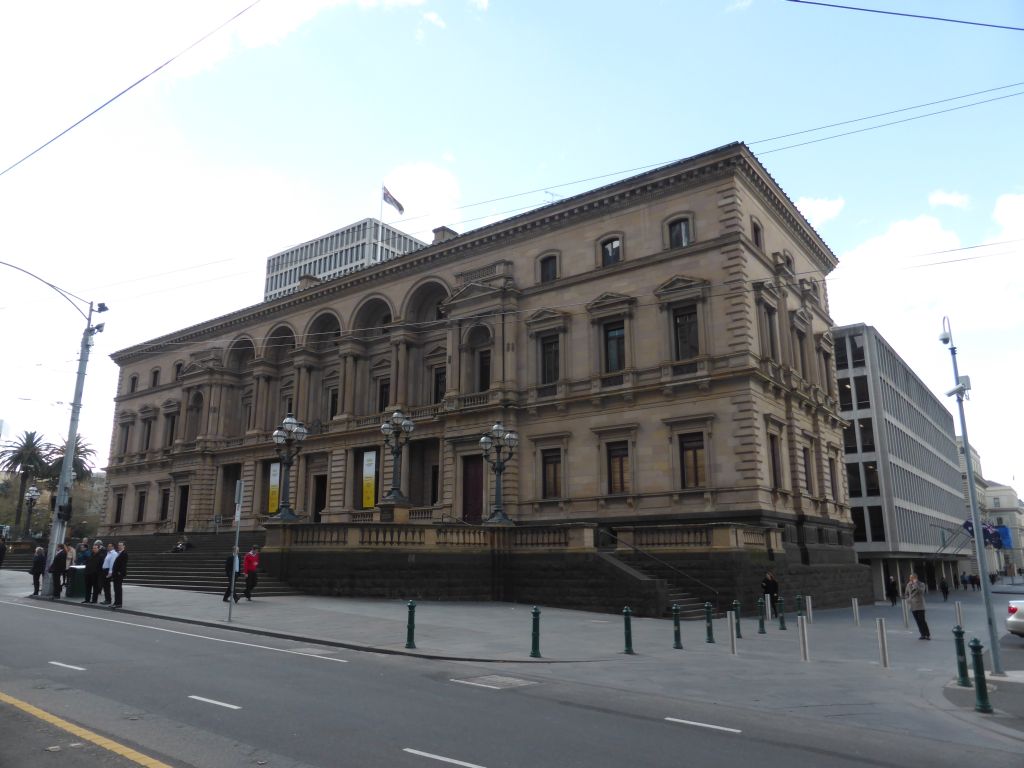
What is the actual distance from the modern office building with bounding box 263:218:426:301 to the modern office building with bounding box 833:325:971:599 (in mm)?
61288

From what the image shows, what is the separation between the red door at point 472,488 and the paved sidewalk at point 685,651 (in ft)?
36.6

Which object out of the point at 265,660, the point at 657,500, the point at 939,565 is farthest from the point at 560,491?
the point at 939,565

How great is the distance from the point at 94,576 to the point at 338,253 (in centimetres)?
9156

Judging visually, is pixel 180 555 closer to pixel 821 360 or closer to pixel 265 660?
pixel 265 660

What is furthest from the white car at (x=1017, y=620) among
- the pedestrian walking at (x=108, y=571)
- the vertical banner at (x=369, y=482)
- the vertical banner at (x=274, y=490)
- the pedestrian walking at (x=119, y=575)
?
the vertical banner at (x=274, y=490)

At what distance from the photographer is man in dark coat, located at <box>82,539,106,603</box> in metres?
23.7

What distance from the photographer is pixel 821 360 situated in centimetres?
4175

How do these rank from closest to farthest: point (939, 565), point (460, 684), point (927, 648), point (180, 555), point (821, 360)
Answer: point (460, 684) < point (927, 648) < point (180, 555) < point (821, 360) < point (939, 565)

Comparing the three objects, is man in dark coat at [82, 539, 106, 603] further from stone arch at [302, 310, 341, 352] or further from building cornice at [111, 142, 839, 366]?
stone arch at [302, 310, 341, 352]

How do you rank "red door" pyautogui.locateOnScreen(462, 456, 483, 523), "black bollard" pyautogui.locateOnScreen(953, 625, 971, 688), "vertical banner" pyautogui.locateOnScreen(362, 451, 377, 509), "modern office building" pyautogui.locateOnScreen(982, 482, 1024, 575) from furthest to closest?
1. "modern office building" pyautogui.locateOnScreen(982, 482, 1024, 575)
2. "vertical banner" pyautogui.locateOnScreen(362, 451, 377, 509)
3. "red door" pyautogui.locateOnScreen(462, 456, 483, 523)
4. "black bollard" pyautogui.locateOnScreen(953, 625, 971, 688)

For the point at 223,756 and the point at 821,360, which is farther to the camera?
the point at 821,360

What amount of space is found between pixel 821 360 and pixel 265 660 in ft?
119

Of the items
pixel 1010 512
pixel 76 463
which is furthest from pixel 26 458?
pixel 1010 512

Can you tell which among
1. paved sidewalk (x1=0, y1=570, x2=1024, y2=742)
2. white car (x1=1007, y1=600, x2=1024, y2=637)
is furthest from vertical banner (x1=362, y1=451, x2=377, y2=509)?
white car (x1=1007, y1=600, x2=1024, y2=637)
